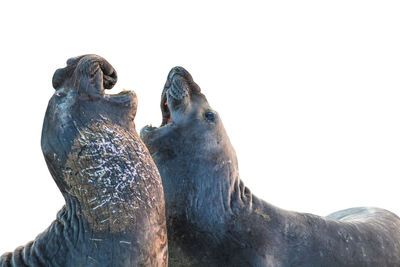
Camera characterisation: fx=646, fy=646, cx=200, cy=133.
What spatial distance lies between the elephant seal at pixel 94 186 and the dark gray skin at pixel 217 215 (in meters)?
0.87

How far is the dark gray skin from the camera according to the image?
5410mm

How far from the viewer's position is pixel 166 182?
548cm

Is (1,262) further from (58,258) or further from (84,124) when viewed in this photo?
(84,124)

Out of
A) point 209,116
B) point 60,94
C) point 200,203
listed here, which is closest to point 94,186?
point 60,94

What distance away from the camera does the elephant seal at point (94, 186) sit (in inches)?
169

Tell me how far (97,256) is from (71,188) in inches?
19.4

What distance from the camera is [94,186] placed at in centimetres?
432

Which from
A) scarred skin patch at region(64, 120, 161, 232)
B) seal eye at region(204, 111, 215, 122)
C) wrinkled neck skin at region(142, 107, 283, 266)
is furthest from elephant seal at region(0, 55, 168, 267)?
seal eye at region(204, 111, 215, 122)

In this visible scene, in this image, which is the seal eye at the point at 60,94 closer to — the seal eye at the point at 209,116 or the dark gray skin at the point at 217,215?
the dark gray skin at the point at 217,215

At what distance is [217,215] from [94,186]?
1448 millimetres

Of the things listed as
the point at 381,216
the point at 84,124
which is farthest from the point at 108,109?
the point at 381,216

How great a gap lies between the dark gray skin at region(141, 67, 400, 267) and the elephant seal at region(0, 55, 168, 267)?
2.85 ft

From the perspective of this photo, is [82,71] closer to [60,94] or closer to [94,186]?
[60,94]

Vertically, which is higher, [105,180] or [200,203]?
[105,180]
